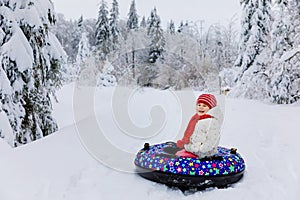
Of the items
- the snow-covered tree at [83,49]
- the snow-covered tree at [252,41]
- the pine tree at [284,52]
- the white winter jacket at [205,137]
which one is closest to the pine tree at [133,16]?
the snow-covered tree at [83,49]

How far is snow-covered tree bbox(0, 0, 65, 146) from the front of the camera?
22.1 ft

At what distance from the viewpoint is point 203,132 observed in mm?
4297

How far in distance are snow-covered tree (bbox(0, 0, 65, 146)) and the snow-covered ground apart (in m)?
1.35

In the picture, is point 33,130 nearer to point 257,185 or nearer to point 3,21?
point 3,21

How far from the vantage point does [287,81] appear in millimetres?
14039

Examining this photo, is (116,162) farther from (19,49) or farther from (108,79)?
(108,79)

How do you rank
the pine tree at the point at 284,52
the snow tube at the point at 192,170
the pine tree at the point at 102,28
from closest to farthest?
1. the snow tube at the point at 192,170
2. the pine tree at the point at 284,52
3. the pine tree at the point at 102,28

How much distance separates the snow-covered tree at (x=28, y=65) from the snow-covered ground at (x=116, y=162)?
135 cm

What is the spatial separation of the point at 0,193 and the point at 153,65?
4091mm

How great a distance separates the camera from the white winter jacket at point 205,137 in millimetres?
4254

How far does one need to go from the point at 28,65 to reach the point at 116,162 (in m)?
3.39

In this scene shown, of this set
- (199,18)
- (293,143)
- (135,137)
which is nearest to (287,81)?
(293,143)

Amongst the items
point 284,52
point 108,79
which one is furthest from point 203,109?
point 284,52

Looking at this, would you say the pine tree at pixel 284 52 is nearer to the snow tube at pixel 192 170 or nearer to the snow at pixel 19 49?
the snow tube at pixel 192 170
